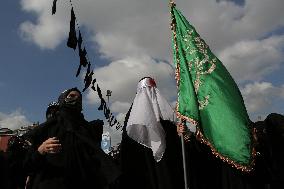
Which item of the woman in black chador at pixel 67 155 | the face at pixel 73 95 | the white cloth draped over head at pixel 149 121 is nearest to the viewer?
the woman in black chador at pixel 67 155

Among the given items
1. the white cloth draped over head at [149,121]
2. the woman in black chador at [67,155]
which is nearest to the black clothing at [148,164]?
the white cloth draped over head at [149,121]

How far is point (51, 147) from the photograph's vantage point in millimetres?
4078

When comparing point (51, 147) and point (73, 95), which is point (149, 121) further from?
point (51, 147)

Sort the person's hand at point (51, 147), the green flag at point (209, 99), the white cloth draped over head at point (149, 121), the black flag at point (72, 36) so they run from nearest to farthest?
the person's hand at point (51, 147)
the green flag at point (209, 99)
the white cloth draped over head at point (149, 121)
the black flag at point (72, 36)

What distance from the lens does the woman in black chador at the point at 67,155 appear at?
419 cm

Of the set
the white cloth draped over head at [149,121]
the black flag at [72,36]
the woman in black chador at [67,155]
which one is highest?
the black flag at [72,36]

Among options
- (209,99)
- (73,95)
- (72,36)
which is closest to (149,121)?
(209,99)

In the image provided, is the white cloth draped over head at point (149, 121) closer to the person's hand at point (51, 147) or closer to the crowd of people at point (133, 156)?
the crowd of people at point (133, 156)

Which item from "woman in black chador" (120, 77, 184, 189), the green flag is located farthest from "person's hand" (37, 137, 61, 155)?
the green flag

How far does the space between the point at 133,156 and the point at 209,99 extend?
55.0 inches

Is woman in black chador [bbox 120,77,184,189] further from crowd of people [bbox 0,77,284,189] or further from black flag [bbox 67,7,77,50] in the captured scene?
black flag [bbox 67,7,77,50]

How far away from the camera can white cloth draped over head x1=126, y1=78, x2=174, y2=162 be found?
5.36m

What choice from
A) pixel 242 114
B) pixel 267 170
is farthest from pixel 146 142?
pixel 267 170

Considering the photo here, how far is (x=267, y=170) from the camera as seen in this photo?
5.86 metres
